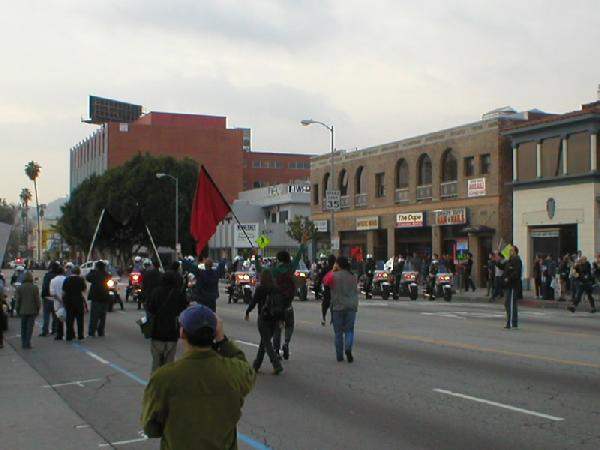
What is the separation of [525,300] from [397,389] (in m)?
21.3

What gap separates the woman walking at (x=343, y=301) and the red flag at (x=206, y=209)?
4.49m

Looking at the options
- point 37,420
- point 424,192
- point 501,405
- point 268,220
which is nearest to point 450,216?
point 424,192

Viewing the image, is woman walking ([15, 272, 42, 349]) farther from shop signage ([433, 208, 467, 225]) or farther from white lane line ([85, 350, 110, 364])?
shop signage ([433, 208, 467, 225])

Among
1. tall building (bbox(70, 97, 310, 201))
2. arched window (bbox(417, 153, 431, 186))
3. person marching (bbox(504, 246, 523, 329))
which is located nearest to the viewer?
person marching (bbox(504, 246, 523, 329))

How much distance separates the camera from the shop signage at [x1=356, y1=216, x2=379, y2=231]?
51.8m

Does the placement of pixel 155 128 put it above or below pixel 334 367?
above

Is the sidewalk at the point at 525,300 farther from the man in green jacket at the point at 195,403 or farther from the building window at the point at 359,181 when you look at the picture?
the man in green jacket at the point at 195,403

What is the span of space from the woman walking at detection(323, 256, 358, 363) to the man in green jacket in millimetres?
9002

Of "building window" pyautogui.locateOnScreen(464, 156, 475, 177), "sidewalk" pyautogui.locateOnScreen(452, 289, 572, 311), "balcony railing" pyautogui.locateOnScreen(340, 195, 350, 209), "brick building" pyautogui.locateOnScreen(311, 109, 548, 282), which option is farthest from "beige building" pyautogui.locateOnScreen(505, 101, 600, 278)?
"balcony railing" pyautogui.locateOnScreen(340, 195, 350, 209)

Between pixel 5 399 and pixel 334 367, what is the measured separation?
500 cm

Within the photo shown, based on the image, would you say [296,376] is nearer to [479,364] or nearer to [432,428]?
[479,364]

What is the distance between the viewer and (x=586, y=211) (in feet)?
117

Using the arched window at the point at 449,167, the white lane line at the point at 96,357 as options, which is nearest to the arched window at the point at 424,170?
the arched window at the point at 449,167

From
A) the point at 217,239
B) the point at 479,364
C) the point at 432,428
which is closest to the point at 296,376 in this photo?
the point at 479,364
